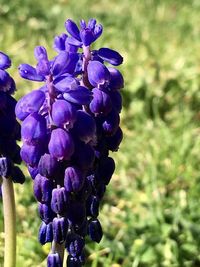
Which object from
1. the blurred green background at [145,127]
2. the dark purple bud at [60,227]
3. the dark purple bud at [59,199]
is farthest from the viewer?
the blurred green background at [145,127]

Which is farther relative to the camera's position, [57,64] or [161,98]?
[161,98]

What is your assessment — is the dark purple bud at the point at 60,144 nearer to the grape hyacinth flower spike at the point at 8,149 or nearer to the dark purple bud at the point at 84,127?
the dark purple bud at the point at 84,127

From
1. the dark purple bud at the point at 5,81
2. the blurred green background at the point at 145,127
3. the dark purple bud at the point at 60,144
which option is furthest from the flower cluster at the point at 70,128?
the blurred green background at the point at 145,127

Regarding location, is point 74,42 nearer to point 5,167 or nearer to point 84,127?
point 84,127

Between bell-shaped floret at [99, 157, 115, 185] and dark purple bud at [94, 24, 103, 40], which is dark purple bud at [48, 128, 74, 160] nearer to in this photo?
bell-shaped floret at [99, 157, 115, 185]

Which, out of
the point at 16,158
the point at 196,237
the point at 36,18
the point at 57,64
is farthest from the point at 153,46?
the point at 57,64

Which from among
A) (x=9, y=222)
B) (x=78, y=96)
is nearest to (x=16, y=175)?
(x=9, y=222)

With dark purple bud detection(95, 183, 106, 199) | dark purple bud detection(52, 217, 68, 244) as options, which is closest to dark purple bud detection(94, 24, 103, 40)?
dark purple bud detection(95, 183, 106, 199)

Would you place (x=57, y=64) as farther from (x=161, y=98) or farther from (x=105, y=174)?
(x=161, y=98)
